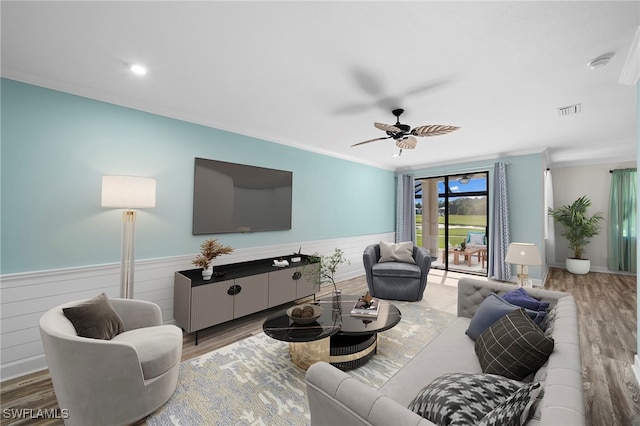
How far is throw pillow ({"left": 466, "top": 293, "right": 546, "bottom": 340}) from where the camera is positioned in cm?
179

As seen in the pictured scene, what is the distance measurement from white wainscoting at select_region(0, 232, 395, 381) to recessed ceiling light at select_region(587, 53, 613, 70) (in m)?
4.17

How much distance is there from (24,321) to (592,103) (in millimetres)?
5763

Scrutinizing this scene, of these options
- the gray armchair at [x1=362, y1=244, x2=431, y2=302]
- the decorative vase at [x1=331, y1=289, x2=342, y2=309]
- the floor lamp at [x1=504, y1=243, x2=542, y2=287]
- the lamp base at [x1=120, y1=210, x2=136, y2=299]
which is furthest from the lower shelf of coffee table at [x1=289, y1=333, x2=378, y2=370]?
the floor lamp at [x1=504, y1=243, x2=542, y2=287]

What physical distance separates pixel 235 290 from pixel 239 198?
1247 millimetres

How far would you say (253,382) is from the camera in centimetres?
209

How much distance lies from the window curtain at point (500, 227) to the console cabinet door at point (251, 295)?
4568mm

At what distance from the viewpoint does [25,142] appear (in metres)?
2.23

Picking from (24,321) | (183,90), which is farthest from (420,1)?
(24,321)

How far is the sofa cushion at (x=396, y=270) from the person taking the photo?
3.98 meters

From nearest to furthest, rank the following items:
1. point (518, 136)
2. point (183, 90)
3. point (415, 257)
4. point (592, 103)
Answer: point (183, 90)
point (592, 103)
point (518, 136)
point (415, 257)

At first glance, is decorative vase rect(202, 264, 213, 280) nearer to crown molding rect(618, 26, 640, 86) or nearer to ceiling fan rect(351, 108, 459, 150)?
ceiling fan rect(351, 108, 459, 150)

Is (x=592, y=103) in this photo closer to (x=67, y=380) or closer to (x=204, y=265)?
(x=204, y=265)

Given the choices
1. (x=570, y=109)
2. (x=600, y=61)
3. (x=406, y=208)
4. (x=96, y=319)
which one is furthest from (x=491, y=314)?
(x=406, y=208)

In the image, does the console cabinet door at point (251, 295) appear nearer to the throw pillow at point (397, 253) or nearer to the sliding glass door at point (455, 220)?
the throw pillow at point (397, 253)
